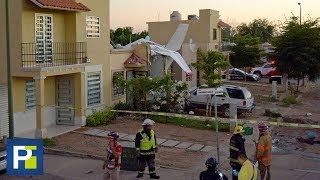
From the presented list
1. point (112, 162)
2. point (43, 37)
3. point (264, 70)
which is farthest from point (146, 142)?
point (264, 70)

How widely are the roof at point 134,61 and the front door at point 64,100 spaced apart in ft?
15.2

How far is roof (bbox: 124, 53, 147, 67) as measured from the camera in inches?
1006

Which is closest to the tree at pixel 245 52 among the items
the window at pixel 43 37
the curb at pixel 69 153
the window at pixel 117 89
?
the window at pixel 117 89

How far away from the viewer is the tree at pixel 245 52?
158ft

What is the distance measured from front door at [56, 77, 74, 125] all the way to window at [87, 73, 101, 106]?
0.89 metres

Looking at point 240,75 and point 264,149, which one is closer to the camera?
point 264,149

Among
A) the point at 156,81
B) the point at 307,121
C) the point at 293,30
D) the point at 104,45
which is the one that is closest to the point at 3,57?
the point at 104,45

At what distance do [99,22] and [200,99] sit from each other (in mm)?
6966

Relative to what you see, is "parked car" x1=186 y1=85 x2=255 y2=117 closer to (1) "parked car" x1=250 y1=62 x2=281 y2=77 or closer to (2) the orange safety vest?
(2) the orange safety vest

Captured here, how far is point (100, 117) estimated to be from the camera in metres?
21.9

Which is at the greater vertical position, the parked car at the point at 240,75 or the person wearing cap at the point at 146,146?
the parked car at the point at 240,75

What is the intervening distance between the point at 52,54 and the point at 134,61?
6372 millimetres

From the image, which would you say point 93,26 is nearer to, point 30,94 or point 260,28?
point 30,94

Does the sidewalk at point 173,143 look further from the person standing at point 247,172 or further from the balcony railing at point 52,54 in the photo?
the person standing at point 247,172
